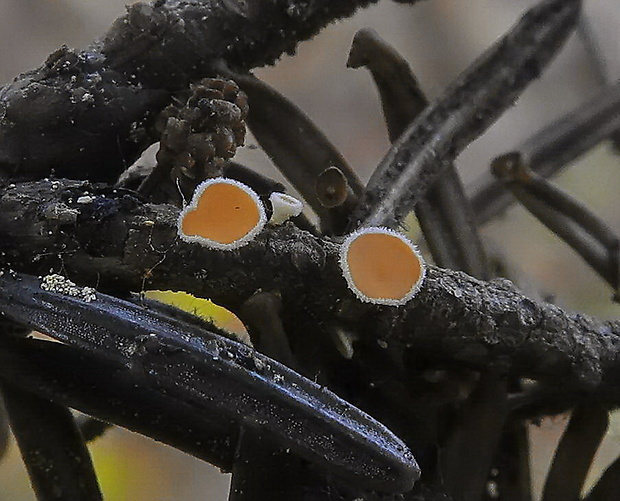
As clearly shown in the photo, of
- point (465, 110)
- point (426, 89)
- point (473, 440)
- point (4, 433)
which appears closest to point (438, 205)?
point (465, 110)

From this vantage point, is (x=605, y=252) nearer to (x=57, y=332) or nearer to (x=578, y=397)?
(x=578, y=397)

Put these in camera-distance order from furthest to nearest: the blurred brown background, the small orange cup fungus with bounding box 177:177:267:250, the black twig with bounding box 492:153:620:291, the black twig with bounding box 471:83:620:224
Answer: the blurred brown background → the black twig with bounding box 471:83:620:224 → the black twig with bounding box 492:153:620:291 → the small orange cup fungus with bounding box 177:177:267:250

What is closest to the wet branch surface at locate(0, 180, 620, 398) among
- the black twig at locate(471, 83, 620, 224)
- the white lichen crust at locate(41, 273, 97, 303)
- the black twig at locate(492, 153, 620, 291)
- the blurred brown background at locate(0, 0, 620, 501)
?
the white lichen crust at locate(41, 273, 97, 303)

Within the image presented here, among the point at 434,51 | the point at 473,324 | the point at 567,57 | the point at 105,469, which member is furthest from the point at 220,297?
the point at 567,57

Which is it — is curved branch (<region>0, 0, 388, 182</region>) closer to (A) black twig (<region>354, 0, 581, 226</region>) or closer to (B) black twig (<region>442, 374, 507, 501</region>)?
(A) black twig (<region>354, 0, 581, 226</region>)

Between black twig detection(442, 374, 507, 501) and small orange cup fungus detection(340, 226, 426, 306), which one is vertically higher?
small orange cup fungus detection(340, 226, 426, 306)

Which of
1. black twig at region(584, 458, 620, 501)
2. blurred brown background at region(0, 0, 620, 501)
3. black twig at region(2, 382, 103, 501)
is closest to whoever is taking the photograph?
black twig at region(2, 382, 103, 501)

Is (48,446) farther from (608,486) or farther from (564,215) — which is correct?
(564,215)
